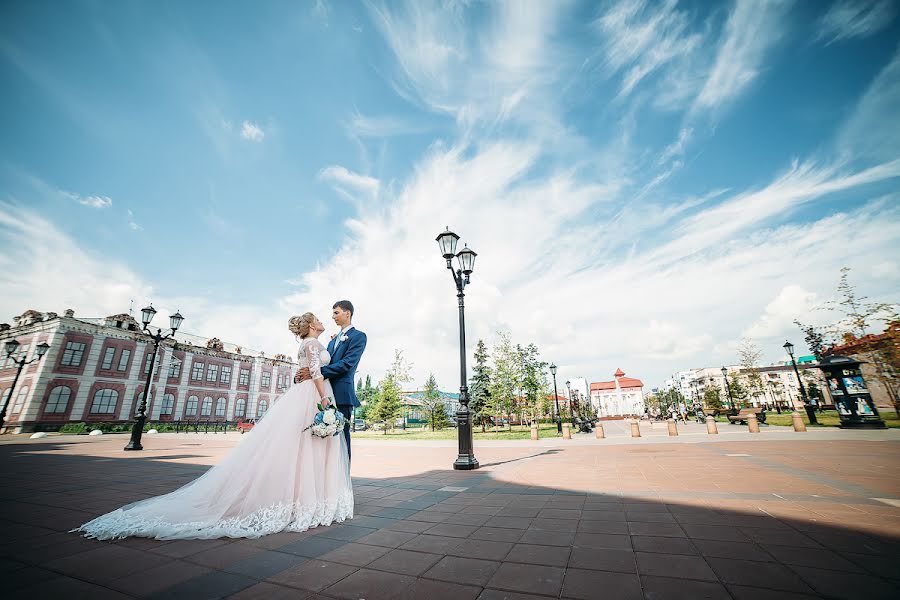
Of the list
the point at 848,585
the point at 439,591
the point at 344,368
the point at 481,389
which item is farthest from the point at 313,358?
the point at 481,389

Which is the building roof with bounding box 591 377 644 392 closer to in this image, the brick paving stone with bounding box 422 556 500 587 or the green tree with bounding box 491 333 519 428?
the green tree with bounding box 491 333 519 428

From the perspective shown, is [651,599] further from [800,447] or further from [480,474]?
[800,447]

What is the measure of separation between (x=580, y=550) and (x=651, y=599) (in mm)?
957

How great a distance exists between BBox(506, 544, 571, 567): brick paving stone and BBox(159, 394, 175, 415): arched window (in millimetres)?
45063

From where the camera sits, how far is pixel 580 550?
308 cm

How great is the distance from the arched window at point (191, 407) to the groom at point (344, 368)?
43.8 m

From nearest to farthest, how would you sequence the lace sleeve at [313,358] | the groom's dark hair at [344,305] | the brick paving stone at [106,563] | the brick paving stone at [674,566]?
1. the brick paving stone at [674,566]
2. the brick paving stone at [106,563]
3. the lace sleeve at [313,358]
4. the groom's dark hair at [344,305]

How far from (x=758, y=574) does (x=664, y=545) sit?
75 cm

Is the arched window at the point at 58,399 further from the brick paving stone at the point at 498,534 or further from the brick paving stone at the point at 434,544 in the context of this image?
the brick paving stone at the point at 498,534

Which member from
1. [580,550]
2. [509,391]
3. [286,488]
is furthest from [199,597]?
[509,391]

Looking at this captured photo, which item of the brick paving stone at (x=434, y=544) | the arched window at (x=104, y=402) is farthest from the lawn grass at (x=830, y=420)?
the arched window at (x=104, y=402)

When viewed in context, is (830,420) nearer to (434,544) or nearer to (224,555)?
(434,544)

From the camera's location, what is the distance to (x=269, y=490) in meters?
4.07

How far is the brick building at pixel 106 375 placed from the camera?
27375mm
